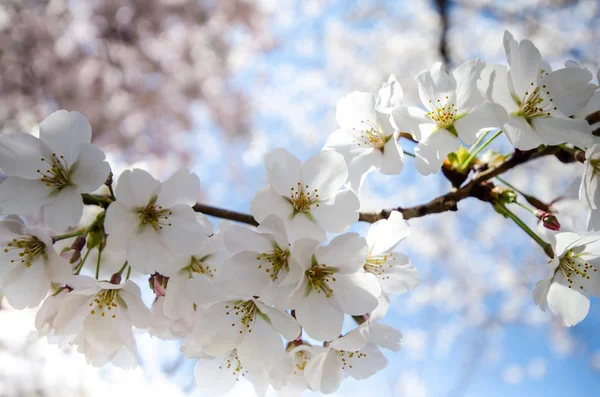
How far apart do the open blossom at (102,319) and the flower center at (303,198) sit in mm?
332

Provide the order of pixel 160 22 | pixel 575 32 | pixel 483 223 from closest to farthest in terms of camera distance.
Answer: pixel 160 22, pixel 575 32, pixel 483 223

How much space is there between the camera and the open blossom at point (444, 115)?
29.2 inches

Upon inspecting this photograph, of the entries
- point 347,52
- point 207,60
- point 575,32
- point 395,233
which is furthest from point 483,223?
point 395,233

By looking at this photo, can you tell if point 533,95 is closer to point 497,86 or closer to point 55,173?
point 497,86

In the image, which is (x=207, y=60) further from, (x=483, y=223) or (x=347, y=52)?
(x=483, y=223)

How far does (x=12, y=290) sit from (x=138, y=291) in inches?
9.1

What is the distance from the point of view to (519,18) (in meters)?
5.58

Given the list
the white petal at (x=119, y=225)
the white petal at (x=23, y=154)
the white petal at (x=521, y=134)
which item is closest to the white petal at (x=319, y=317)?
the white petal at (x=119, y=225)

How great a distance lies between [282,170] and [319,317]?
11.0 inches

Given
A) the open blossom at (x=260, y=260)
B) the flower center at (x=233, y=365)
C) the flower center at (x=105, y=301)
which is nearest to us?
the open blossom at (x=260, y=260)

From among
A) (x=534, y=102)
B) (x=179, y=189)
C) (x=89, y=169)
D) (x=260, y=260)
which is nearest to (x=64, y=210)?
(x=89, y=169)

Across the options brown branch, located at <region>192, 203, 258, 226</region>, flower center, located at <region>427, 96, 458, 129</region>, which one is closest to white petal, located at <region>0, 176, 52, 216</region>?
brown branch, located at <region>192, 203, 258, 226</region>

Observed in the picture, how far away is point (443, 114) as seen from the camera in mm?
801

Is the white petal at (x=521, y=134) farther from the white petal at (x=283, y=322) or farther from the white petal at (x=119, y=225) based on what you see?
the white petal at (x=119, y=225)
